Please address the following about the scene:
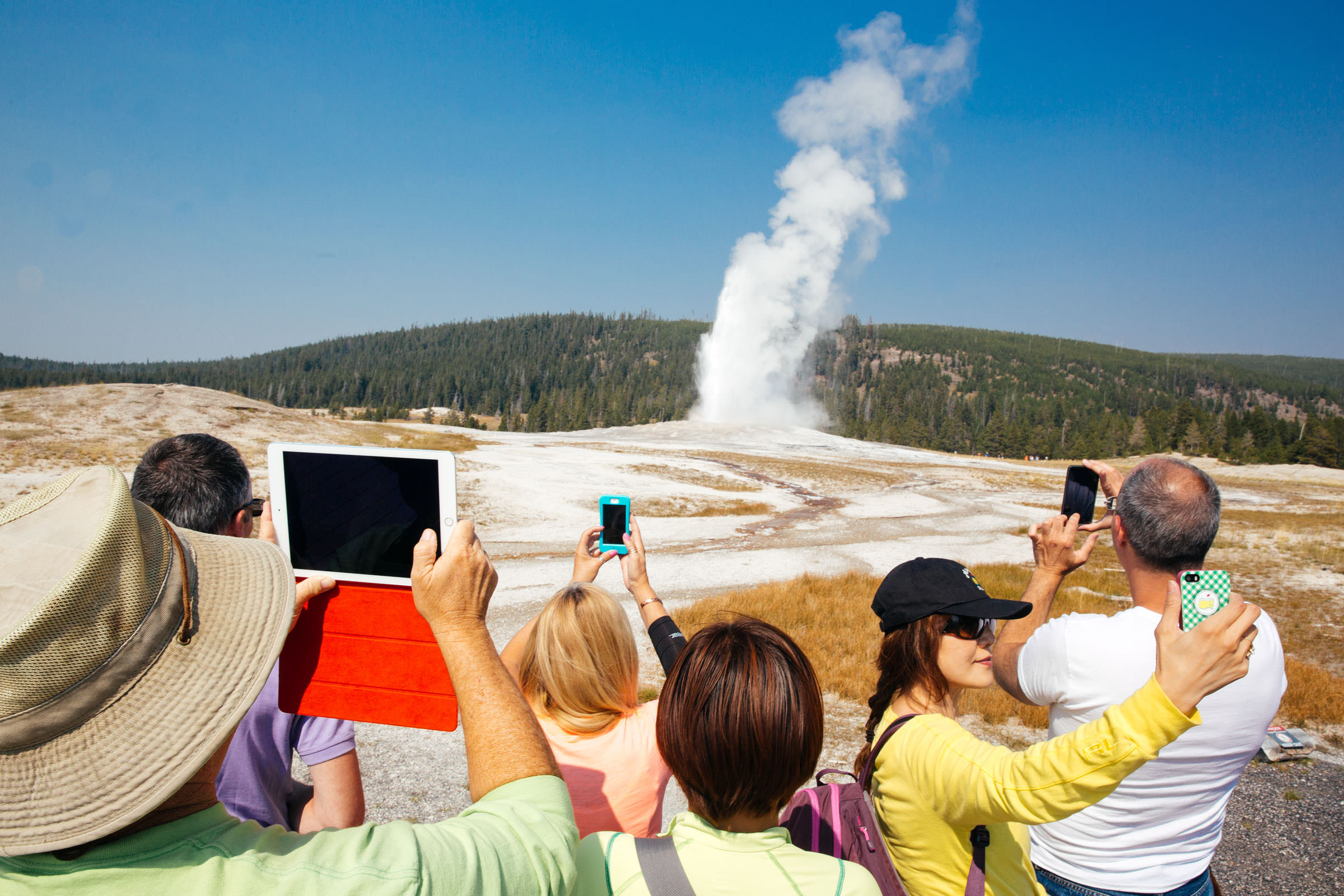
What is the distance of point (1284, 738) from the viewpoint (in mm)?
6348

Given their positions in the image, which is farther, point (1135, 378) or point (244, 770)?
point (1135, 378)

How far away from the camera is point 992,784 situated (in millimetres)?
1755

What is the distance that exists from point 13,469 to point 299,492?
104 feet

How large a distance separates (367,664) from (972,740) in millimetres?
1676

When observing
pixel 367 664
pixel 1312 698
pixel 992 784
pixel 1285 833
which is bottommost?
pixel 1312 698

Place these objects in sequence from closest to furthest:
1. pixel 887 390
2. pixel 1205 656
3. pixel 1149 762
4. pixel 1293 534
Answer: pixel 1205 656 → pixel 1149 762 → pixel 1293 534 → pixel 887 390

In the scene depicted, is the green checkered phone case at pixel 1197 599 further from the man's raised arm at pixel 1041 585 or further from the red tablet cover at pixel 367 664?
the red tablet cover at pixel 367 664

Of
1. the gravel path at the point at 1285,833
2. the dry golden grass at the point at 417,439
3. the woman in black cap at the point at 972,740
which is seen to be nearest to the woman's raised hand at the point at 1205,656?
the woman in black cap at the point at 972,740

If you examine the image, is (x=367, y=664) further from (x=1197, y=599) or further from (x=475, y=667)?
(x=1197, y=599)

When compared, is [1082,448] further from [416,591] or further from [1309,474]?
[416,591]

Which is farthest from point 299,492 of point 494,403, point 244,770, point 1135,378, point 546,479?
point 1135,378

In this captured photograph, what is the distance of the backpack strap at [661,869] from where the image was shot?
1535 mm

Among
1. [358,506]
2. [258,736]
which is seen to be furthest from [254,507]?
[358,506]

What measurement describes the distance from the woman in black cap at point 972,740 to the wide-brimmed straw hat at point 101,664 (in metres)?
1.71
